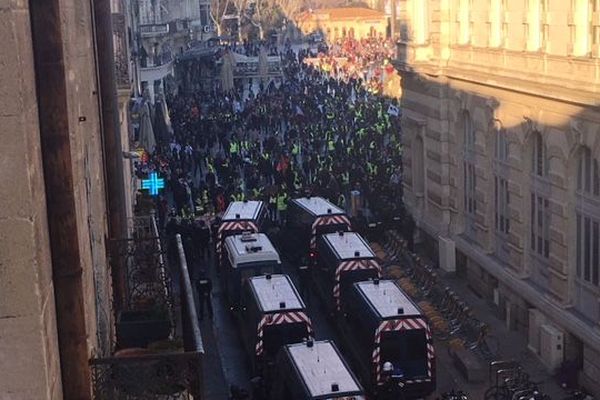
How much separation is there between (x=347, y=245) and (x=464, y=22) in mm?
7232

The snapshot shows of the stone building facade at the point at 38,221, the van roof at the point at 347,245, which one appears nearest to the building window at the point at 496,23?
the van roof at the point at 347,245

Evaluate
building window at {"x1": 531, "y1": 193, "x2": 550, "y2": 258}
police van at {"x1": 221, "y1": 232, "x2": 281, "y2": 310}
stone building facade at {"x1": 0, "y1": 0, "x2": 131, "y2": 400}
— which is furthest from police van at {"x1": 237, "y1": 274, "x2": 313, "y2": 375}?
stone building facade at {"x1": 0, "y1": 0, "x2": 131, "y2": 400}

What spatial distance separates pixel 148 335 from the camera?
33.7 feet

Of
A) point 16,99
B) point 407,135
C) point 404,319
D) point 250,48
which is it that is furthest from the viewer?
point 250,48

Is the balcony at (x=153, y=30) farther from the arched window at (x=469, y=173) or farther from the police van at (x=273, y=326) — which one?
the police van at (x=273, y=326)

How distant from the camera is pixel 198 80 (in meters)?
77.0

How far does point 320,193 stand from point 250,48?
56.5 m

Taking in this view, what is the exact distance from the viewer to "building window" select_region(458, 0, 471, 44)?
26828 millimetres

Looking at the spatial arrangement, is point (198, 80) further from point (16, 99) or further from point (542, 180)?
point (16, 99)

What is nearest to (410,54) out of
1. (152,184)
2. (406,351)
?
(152,184)

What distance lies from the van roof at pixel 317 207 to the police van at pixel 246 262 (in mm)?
3329

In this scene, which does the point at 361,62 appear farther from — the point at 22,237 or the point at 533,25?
the point at 22,237

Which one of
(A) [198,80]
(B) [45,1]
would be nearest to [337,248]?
(B) [45,1]

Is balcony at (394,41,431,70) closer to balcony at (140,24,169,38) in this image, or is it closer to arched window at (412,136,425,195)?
arched window at (412,136,425,195)
